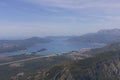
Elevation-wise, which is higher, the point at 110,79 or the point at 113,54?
the point at 113,54

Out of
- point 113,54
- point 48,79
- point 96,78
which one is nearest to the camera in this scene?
point 48,79

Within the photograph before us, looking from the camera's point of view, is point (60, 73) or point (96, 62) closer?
point (60, 73)

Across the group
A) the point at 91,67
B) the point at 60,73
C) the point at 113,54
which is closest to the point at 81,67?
the point at 91,67

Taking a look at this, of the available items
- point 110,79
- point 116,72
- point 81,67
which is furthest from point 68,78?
point 116,72

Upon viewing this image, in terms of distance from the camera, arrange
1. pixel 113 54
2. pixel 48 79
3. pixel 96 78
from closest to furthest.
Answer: pixel 48 79 < pixel 96 78 < pixel 113 54

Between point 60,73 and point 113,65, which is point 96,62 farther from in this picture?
point 60,73

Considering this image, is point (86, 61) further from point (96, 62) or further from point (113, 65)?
point (113, 65)

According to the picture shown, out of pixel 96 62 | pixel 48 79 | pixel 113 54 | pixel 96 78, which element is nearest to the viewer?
pixel 48 79

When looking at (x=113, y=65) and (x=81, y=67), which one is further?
(x=113, y=65)

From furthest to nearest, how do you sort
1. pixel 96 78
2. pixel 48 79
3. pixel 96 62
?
pixel 96 62, pixel 96 78, pixel 48 79
